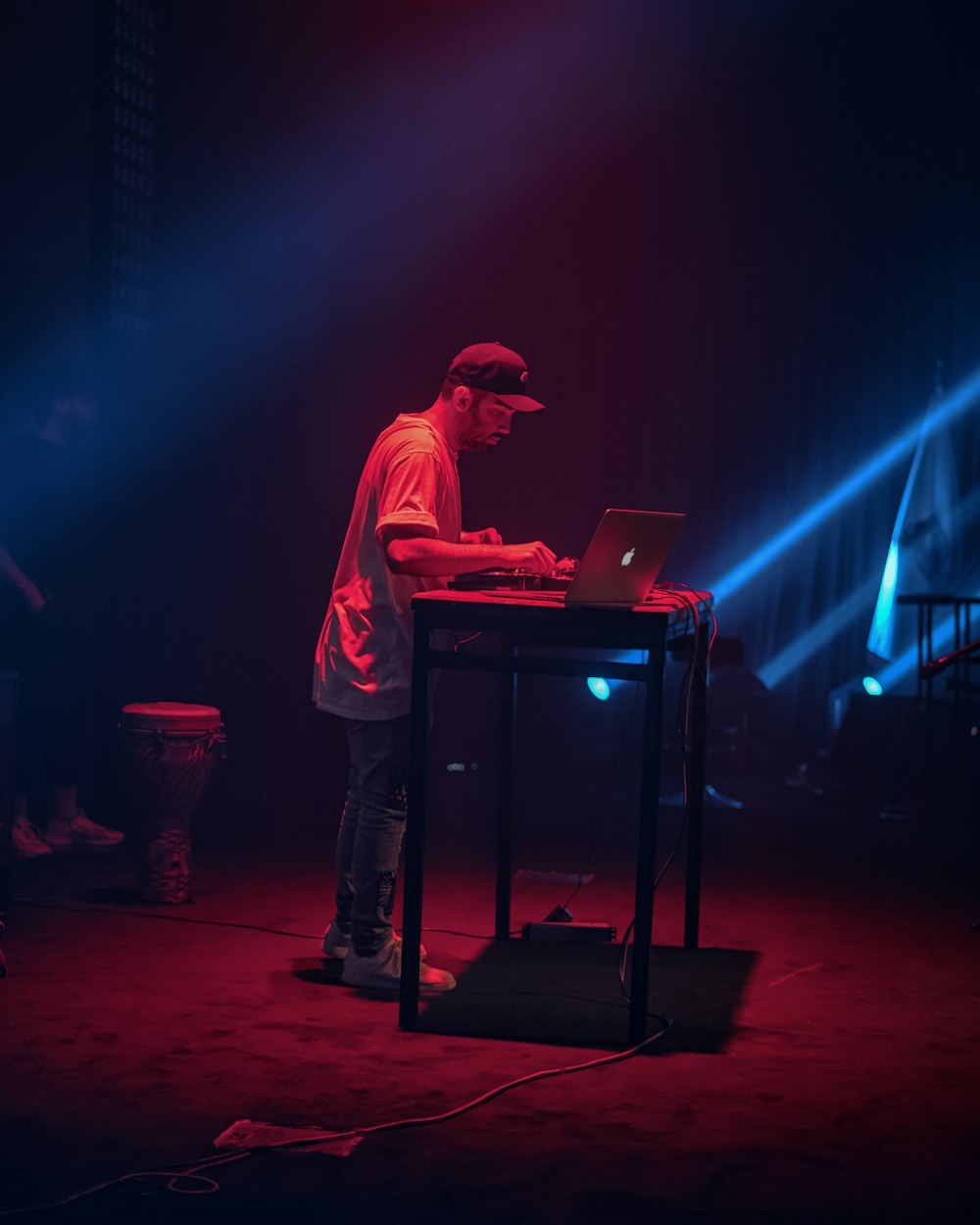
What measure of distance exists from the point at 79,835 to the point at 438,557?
2810mm

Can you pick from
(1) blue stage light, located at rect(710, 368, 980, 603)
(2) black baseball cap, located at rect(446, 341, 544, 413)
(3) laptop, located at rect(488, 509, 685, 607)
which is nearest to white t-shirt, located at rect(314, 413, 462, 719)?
(2) black baseball cap, located at rect(446, 341, 544, 413)

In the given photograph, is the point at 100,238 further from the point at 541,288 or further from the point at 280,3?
the point at 541,288

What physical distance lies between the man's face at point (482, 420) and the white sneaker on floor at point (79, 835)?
2.64 meters

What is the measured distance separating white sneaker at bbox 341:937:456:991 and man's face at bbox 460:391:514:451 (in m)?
1.28

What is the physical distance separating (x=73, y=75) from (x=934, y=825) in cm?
480

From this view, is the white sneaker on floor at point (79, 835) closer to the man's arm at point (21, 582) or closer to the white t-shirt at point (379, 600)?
the man's arm at point (21, 582)

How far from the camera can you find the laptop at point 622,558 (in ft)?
10.4

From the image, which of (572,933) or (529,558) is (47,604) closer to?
(572,933)

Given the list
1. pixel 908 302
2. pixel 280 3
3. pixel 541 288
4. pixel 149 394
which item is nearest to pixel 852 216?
pixel 908 302

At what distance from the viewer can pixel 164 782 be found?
15.4ft

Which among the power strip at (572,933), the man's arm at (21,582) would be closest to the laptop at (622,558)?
the power strip at (572,933)

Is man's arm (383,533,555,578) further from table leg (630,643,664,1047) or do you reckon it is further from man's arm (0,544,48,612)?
man's arm (0,544,48,612)

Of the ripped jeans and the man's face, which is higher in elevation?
the man's face

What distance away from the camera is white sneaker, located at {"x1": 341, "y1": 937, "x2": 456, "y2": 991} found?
3723mm
